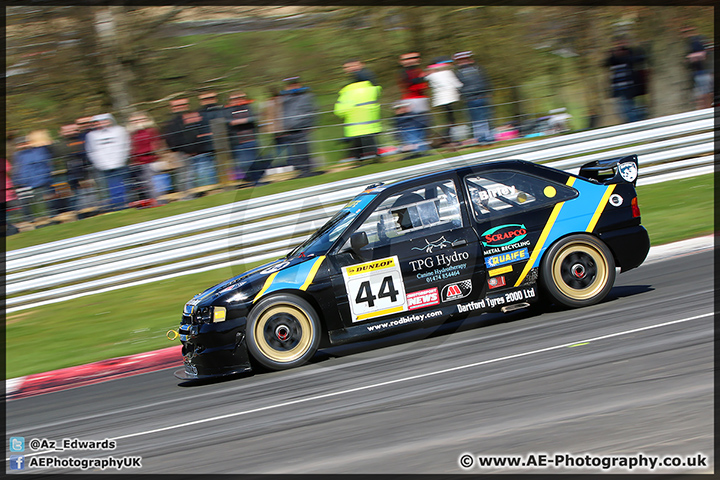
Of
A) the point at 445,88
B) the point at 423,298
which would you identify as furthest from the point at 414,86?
the point at 423,298

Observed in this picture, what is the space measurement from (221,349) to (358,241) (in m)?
1.57

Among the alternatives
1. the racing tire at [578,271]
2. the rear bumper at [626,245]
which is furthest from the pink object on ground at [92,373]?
the rear bumper at [626,245]

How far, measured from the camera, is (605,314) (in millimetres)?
6637

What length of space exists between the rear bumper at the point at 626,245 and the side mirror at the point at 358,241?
2264mm

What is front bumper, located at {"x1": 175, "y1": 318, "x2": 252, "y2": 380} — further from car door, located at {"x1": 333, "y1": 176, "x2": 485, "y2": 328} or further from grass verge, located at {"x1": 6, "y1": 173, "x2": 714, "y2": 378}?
grass verge, located at {"x1": 6, "y1": 173, "x2": 714, "y2": 378}

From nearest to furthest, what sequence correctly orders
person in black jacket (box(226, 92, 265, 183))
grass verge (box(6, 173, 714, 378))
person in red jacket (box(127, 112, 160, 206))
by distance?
1. grass verge (box(6, 173, 714, 378))
2. person in black jacket (box(226, 92, 265, 183))
3. person in red jacket (box(127, 112, 160, 206))

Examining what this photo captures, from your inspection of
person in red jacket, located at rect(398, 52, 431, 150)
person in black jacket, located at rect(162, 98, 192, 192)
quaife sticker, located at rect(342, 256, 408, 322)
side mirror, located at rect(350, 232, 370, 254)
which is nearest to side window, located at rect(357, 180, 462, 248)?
side mirror, located at rect(350, 232, 370, 254)

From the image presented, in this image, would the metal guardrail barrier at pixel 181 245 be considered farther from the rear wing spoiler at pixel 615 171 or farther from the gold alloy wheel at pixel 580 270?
the gold alloy wheel at pixel 580 270

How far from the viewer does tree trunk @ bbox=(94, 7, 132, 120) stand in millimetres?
16625

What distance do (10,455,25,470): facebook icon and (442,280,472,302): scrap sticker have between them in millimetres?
3693

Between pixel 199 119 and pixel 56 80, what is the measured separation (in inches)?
260

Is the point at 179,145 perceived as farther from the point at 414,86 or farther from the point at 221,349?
the point at 221,349

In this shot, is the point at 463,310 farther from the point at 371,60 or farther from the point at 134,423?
the point at 371,60

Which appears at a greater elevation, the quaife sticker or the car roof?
the car roof
